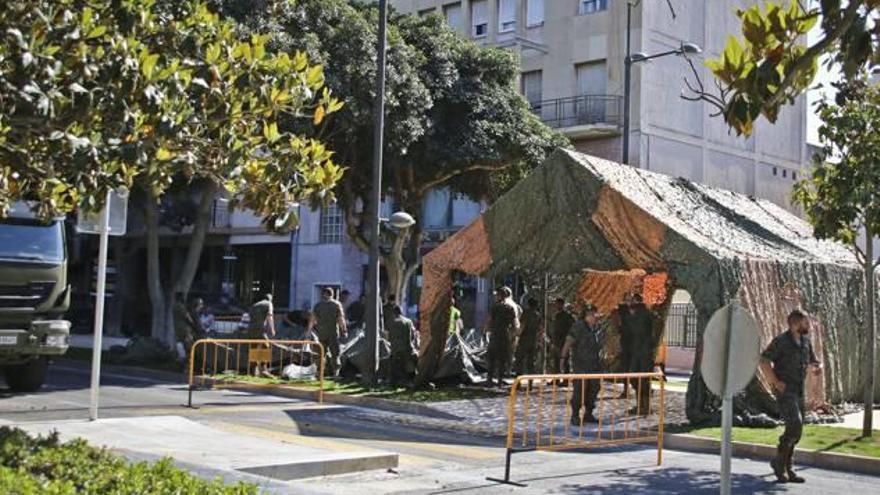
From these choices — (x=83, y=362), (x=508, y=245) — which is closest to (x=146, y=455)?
(x=508, y=245)

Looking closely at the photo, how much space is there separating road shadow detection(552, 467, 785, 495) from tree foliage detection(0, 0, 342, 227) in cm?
499

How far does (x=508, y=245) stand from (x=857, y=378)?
6.83 m

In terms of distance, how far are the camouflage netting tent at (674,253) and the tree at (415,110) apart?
5631 mm

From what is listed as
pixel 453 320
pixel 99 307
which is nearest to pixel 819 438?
pixel 453 320

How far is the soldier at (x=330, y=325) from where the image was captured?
19.7 meters

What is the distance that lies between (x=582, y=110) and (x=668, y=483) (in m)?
23.9

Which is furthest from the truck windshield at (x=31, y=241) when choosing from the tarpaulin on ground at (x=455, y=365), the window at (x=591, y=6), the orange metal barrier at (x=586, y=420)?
the window at (x=591, y=6)

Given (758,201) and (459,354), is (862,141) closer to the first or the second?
(758,201)

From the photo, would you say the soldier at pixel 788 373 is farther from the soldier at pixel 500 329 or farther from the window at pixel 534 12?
the window at pixel 534 12

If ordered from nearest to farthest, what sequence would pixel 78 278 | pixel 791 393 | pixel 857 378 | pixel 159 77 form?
1. pixel 159 77
2. pixel 791 393
3. pixel 857 378
4. pixel 78 278

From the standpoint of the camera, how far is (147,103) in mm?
5227

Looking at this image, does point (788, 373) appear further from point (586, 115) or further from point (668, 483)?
point (586, 115)

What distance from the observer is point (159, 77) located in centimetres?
521

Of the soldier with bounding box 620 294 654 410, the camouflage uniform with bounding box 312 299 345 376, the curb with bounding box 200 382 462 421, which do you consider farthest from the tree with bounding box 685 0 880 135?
the camouflage uniform with bounding box 312 299 345 376
